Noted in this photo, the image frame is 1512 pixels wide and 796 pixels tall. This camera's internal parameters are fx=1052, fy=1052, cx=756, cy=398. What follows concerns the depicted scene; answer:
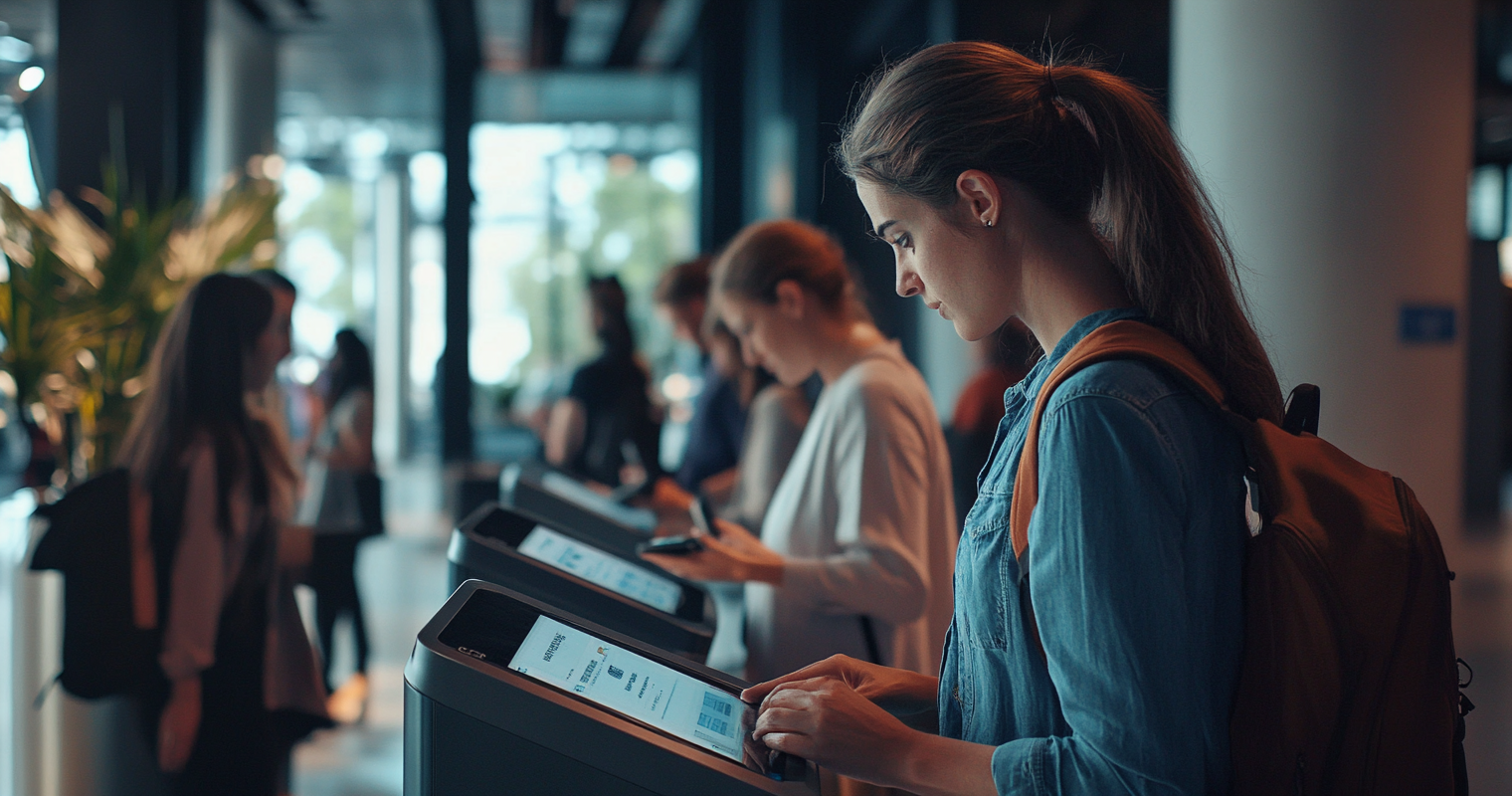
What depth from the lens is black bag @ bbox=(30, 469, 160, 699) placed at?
6.71ft

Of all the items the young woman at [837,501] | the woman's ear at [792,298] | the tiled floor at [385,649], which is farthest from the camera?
the tiled floor at [385,649]

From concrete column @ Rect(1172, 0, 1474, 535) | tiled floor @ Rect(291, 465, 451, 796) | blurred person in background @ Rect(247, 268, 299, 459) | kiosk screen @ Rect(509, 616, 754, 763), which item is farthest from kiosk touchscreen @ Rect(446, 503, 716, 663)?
concrete column @ Rect(1172, 0, 1474, 535)

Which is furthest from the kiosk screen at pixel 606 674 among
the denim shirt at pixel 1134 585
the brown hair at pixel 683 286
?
the brown hair at pixel 683 286

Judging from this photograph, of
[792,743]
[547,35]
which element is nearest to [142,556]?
[792,743]

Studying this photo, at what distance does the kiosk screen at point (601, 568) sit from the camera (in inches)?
62.8

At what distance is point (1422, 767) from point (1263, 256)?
2.08 meters

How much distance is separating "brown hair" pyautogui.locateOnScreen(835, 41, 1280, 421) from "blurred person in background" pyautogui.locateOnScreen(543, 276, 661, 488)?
3079 mm

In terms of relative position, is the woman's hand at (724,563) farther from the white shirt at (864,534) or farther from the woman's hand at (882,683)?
the woman's hand at (882,683)

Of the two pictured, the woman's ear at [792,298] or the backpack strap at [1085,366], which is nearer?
the backpack strap at [1085,366]

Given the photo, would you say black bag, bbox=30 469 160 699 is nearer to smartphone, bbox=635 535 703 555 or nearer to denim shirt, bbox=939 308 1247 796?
smartphone, bbox=635 535 703 555

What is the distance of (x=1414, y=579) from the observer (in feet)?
2.65

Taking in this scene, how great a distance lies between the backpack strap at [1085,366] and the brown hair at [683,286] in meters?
2.87

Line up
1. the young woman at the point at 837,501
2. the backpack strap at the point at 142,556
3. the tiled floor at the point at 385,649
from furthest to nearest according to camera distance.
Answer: the tiled floor at the point at 385,649
the backpack strap at the point at 142,556
the young woman at the point at 837,501

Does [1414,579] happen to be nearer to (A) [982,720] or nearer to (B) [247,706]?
(A) [982,720]
